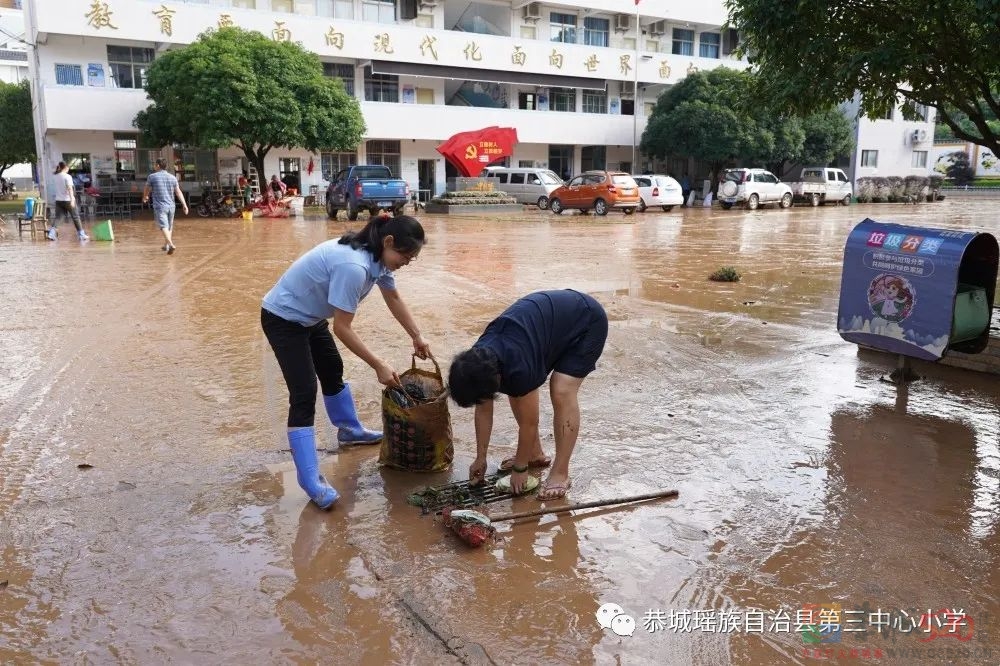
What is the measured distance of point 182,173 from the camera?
30.8 m

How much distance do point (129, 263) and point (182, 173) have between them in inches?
783

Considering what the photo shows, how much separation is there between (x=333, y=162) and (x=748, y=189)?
17.2 metres

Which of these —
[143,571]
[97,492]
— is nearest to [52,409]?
[97,492]

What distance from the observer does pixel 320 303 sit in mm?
3705

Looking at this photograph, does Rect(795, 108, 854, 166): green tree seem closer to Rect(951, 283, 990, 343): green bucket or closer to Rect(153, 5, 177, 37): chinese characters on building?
Rect(153, 5, 177, 37): chinese characters on building

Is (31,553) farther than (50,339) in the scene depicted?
No

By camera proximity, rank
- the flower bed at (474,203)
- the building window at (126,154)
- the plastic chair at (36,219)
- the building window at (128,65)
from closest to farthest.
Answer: the plastic chair at (36,219) < the flower bed at (474,203) < the building window at (128,65) < the building window at (126,154)

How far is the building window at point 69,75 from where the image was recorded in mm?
27469

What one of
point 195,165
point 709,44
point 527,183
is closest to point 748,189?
point 527,183

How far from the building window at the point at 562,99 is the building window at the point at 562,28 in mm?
2320

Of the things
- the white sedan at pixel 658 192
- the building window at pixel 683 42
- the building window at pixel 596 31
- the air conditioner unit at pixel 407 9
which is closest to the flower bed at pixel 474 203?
the white sedan at pixel 658 192

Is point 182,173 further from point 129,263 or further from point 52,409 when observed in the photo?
point 52,409

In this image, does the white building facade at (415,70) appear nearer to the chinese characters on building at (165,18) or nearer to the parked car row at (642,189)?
the chinese characters on building at (165,18)

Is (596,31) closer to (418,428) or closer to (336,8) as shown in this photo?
(336,8)
